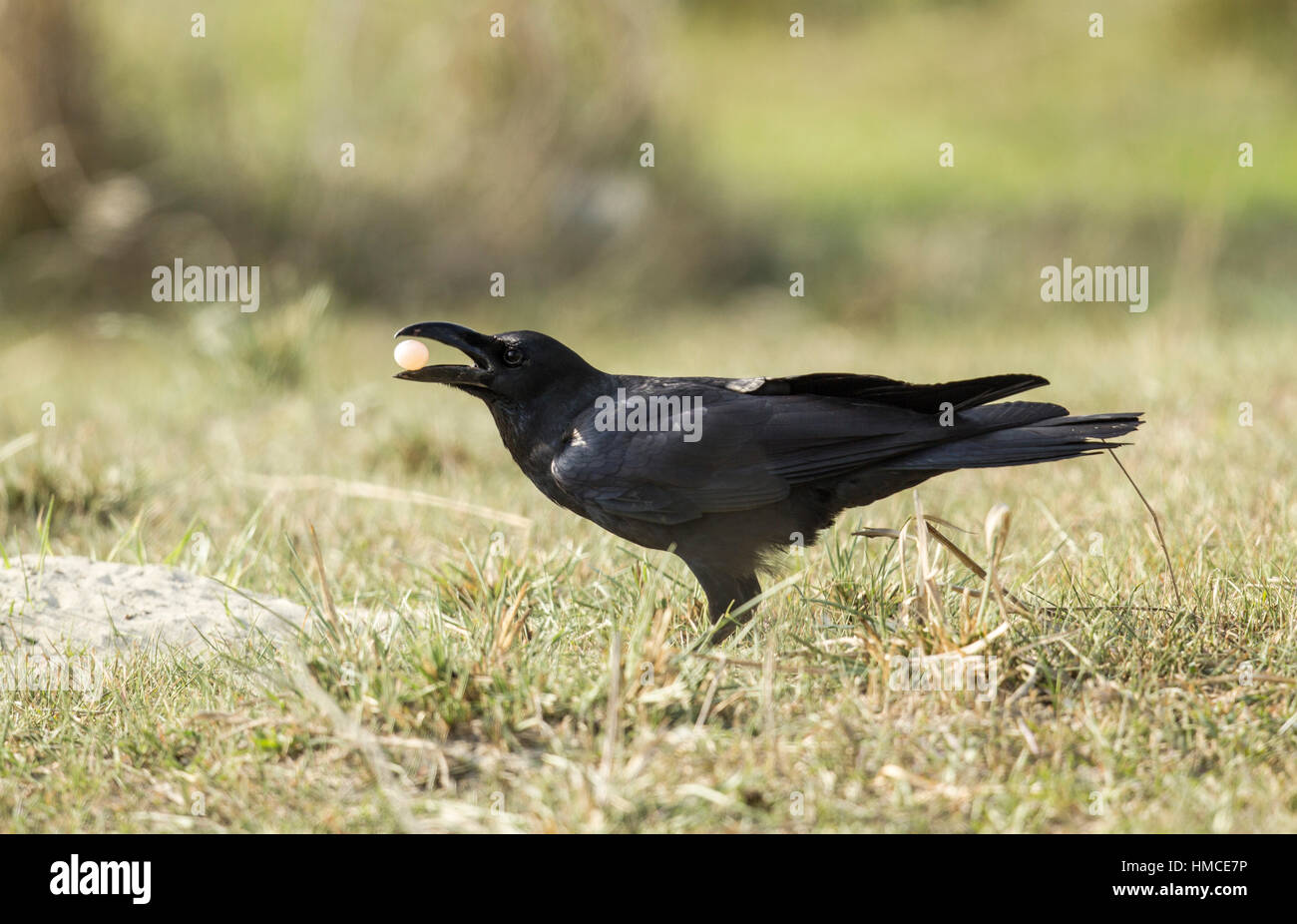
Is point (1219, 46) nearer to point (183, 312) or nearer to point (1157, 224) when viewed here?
point (1157, 224)

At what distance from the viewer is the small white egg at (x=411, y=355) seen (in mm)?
3596

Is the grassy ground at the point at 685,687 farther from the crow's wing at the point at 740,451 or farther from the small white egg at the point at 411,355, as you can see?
the small white egg at the point at 411,355

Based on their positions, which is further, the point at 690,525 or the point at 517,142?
the point at 517,142

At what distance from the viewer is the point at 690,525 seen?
3.36 metres

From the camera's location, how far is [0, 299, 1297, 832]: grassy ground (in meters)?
2.53

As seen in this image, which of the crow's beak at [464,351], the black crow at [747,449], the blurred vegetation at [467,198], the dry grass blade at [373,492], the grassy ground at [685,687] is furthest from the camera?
the blurred vegetation at [467,198]

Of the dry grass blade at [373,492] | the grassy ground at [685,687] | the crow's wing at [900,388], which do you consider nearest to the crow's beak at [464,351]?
the grassy ground at [685,687]

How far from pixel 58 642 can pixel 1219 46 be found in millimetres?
16877

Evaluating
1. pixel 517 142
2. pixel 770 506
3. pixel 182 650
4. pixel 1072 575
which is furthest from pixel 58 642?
pixel 517 142

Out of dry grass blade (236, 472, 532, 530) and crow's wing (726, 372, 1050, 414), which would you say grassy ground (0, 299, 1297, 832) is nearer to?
dry grass blade (236, 472, 532, 530)

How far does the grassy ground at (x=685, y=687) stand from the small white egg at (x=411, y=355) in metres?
0.56

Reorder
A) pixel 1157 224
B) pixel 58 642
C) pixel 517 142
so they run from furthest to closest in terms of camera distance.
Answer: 1. pixel 1157 224
2. pixel 517 142
3. pixel 58 642

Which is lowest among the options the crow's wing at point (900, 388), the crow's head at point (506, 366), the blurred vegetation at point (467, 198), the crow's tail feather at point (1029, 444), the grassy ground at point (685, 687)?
the grassy ground at point (685, 687)

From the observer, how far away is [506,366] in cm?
A: 355
